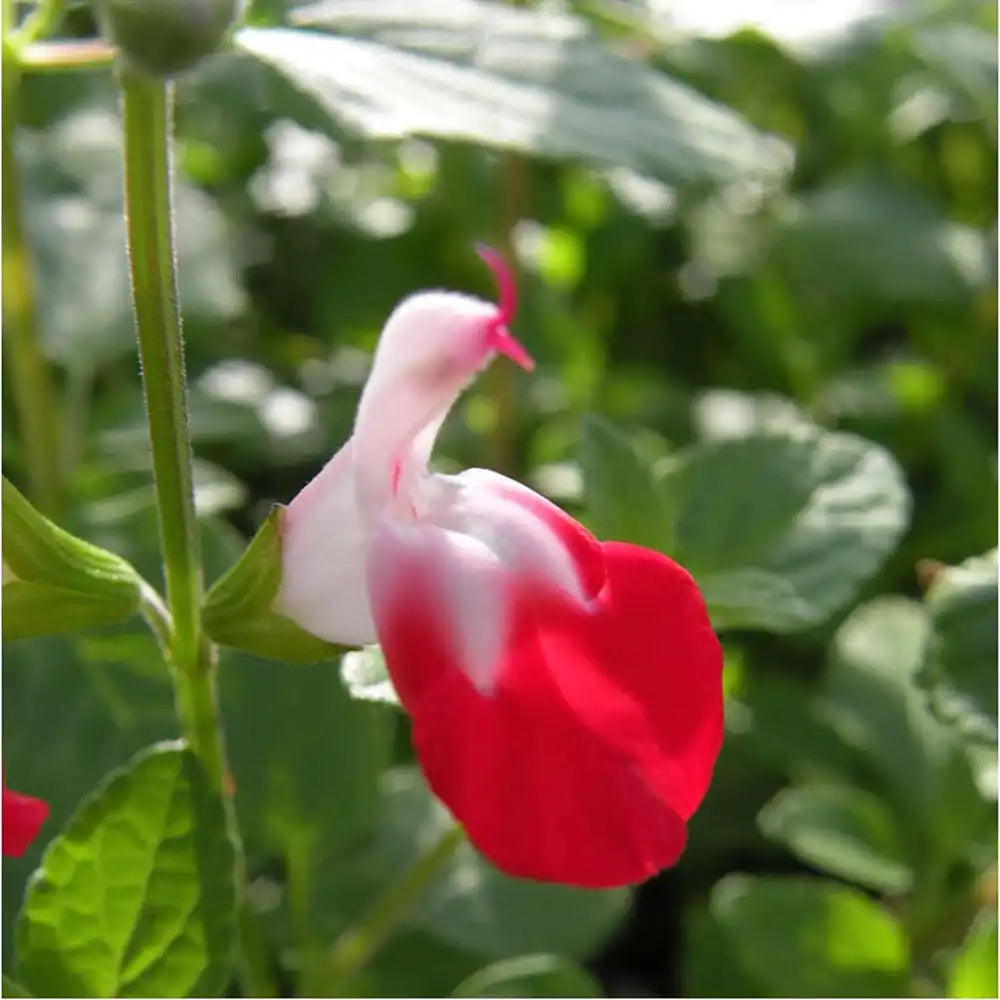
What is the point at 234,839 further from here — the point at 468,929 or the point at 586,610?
the point at 468,929

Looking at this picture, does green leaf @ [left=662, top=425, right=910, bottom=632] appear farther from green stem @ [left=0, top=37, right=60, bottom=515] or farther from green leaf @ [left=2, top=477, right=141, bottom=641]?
green stem @ [left=0, top=37, right=60, bottom=515]

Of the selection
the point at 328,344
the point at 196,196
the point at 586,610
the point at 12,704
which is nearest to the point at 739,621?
the point at 586,610

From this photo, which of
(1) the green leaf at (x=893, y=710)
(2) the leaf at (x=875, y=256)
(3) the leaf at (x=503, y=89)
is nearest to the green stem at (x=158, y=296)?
(3) the leaf at (x=503, y=89)

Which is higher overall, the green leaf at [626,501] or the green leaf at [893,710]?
the green leaf at [626,501]

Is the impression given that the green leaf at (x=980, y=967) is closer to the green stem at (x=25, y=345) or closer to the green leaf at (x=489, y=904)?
the green leaf at (x=489, y=904)

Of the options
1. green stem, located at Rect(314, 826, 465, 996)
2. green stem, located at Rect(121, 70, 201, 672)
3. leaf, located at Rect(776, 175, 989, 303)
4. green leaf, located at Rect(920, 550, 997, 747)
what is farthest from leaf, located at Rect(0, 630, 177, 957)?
leaf, located at Rect(776, 175, 989, 303)

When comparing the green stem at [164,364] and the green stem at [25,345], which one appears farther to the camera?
the green stem at [25,345]

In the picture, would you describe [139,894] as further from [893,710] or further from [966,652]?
[893,710]

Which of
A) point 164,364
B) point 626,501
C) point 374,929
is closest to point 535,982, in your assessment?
point 374,929
